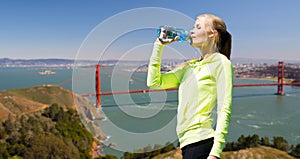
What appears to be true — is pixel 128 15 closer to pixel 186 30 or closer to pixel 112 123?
pixel 186 30

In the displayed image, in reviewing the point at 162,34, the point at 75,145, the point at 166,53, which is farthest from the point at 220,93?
the point at 75,145

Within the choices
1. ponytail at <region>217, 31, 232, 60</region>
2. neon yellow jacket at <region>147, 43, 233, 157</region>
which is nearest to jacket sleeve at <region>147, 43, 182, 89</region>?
neon yellow jacket at <region>147, 43, 233, 157</region>

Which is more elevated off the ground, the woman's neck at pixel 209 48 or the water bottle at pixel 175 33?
the water bottle at pixel 175 33

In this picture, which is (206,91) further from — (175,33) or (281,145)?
(281,145)

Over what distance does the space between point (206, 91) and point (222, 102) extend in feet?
0.14

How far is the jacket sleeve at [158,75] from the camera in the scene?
27.1 inches

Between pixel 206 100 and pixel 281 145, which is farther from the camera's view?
pixel 281 145

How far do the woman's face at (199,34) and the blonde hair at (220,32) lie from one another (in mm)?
11

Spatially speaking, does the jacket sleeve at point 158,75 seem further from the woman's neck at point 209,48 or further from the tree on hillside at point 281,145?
the tree on hillside at point 281,145

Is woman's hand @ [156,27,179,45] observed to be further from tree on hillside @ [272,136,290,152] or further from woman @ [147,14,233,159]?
tree on hillside @ [272,136,290,152]

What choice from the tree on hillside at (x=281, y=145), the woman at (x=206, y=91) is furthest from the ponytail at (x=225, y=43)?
the tree on hillside at (x=281, y=145)

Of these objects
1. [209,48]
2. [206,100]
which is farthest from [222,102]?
[209,48]

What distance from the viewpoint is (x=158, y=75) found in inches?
28.5

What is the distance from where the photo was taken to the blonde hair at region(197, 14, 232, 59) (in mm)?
675
